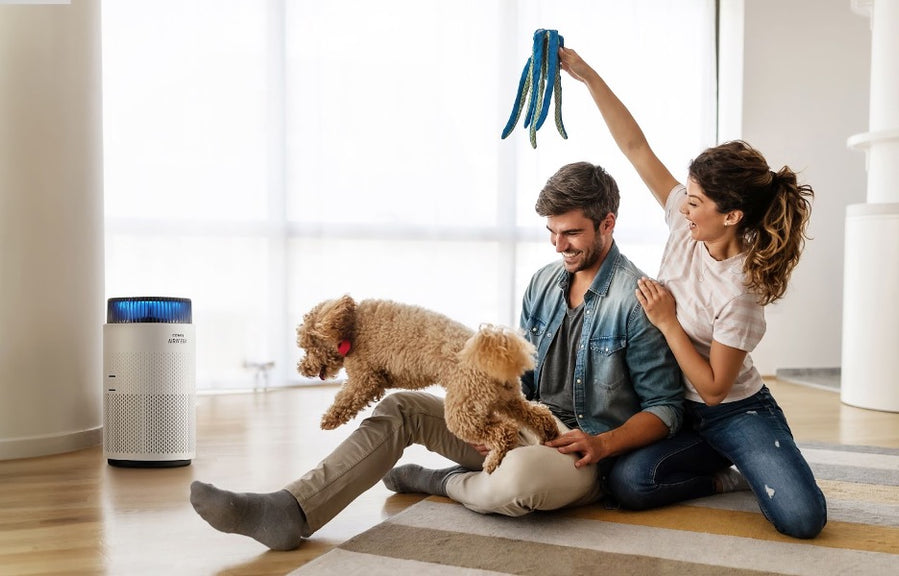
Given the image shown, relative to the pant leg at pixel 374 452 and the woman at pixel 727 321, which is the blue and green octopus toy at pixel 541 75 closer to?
the woman at pixel 727 321

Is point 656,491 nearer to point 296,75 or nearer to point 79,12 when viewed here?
point 79,12

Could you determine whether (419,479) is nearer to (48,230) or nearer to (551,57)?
(551,57)

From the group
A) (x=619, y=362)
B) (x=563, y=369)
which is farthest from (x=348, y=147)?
(x=619, y=362)

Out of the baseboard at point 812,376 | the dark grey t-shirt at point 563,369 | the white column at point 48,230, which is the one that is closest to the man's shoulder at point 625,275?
the dark grey t-shirt at point 563,369

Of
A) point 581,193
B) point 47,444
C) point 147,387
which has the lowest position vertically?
point 47,444

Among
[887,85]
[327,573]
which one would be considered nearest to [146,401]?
[327,573]

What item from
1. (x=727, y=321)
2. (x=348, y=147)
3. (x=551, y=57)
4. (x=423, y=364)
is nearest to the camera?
(x=423, y=364)

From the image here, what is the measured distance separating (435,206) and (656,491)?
2.77 m

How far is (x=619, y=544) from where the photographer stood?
1823mm

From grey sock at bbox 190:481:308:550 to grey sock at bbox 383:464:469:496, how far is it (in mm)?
460

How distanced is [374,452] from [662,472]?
672 mm

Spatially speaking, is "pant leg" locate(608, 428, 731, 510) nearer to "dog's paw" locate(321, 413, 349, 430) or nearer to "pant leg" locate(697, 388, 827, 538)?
"pant leg" locate(697, 388, 827, 538)

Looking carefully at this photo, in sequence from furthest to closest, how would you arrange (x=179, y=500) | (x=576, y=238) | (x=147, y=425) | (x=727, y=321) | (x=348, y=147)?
(x=348, y=147), (x=147, y=425), (x=179, y=500), (x=576, y=238), (x=727, y=321)

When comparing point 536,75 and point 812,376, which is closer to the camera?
point 536,75
